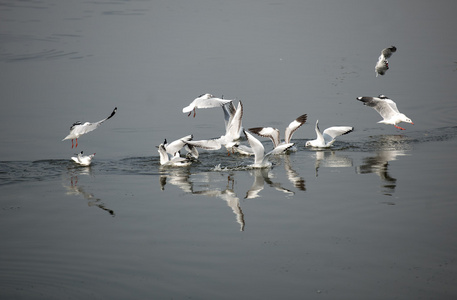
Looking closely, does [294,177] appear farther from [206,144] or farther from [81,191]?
Result: [81,191]

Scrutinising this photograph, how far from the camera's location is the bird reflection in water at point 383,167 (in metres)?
11.2

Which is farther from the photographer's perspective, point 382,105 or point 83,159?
point 382,105

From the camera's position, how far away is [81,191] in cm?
1118

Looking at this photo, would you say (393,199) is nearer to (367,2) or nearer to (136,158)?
(136,158)

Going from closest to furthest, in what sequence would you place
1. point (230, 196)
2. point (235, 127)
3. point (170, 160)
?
point (230, 196) < point (170, 160) < point (235, 127)

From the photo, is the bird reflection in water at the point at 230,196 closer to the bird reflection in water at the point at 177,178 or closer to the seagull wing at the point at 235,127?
the bird reflection in water at the point at 177,178

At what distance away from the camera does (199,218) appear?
31.6ft

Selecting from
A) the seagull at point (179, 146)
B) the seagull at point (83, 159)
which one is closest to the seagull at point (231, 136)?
the seagull at point (179, 146)

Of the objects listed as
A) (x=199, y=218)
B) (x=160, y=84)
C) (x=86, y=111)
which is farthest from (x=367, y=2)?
(x=199, y=218)

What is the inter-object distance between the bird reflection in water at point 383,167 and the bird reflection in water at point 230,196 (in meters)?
2.44

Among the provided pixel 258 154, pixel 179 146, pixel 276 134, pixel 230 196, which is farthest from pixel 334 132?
pixel 230 196

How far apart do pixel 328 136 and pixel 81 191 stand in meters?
5.86

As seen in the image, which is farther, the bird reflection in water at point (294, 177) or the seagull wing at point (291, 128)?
the seagull wing at point (291, 128)

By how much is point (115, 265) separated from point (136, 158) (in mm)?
5490
